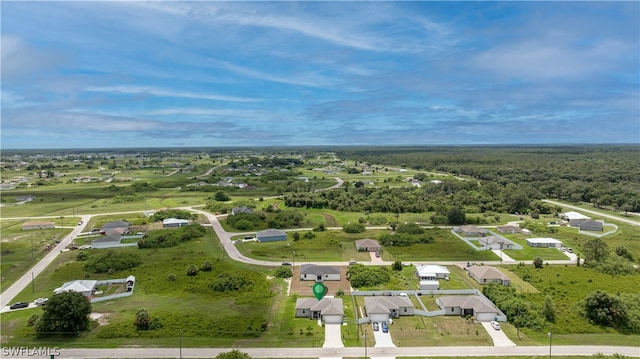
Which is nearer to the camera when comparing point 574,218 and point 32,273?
point 32,273

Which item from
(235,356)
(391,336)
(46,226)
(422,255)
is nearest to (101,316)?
(235,356)

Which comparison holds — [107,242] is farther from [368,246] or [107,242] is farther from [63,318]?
[368,246]

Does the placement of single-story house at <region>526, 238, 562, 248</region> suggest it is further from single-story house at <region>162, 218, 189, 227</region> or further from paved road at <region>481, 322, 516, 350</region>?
single-story house at <region>162, 218, 189, 227</region>

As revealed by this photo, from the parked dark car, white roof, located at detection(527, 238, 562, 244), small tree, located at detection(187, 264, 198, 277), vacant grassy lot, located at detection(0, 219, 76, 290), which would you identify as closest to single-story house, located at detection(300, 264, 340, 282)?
small tree, located at detection(187, 264, 198, 277)

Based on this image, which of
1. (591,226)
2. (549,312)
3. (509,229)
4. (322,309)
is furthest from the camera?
(591,226)

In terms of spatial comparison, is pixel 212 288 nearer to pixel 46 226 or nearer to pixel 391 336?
pixel 391 336

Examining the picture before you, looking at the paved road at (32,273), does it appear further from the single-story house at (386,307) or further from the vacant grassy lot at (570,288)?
the vacant grassy lot at (570,288)

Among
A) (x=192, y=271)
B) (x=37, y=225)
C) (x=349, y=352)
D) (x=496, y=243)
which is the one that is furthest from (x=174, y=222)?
(x=496, y=243)
